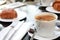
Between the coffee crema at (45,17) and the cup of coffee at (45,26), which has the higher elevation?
the coffee crema at (45,17)

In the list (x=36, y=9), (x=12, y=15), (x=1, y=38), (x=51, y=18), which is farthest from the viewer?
(x=36, y=9)

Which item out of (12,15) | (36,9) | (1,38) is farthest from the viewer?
(36,9)

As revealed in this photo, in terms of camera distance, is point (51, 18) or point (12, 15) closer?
point (51, 18)

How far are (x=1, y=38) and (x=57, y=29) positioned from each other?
234mm

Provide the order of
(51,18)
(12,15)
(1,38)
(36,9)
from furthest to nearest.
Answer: (36,9), (12,15), (51,18), (1,38)

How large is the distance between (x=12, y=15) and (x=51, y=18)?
208 mm

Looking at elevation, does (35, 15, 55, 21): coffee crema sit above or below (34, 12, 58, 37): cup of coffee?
above

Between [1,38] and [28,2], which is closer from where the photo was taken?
[1,38]

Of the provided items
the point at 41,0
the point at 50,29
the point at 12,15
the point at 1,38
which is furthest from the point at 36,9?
the point at 1,38

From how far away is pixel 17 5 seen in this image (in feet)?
3.04

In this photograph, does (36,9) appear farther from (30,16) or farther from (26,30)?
(26,30)

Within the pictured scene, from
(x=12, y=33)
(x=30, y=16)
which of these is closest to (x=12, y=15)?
(x=30, y=16)

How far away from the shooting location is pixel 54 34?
0.58 m

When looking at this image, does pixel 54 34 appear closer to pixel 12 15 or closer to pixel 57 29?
pixel 57 29
